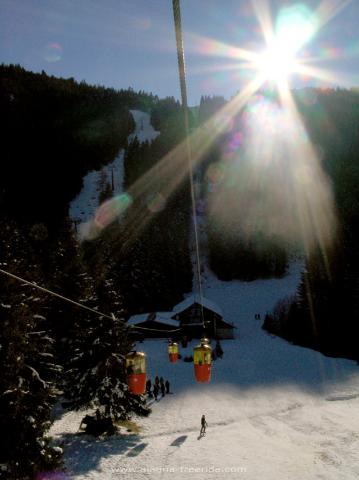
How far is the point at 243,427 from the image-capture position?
2703 centimetres

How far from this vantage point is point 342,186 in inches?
4225

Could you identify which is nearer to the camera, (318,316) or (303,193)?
(318,316)

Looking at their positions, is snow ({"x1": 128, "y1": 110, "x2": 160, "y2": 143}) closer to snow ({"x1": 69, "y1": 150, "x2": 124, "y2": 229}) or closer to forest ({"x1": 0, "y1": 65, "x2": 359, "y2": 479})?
forest ({"x1": 0, "y1": 65, "x2": 359, "y2": 479})

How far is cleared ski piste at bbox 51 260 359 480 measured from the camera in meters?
20.7

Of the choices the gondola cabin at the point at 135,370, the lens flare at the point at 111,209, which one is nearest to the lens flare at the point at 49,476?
the gondola cabin at the point at 135,370

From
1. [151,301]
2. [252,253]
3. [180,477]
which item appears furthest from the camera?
[252,253]

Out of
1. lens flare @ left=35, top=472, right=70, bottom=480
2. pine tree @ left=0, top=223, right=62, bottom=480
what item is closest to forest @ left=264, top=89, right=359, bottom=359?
lens flare @ left=35, top=472, right=70, bottom=480

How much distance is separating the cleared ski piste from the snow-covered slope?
2269 inches

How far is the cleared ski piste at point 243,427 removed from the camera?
814 inches

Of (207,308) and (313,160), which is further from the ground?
(313,160)

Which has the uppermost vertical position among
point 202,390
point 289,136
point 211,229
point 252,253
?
point 289,136

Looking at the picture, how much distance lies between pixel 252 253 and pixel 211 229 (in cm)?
1418

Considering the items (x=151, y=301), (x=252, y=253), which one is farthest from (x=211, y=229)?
(x=151, y=301)

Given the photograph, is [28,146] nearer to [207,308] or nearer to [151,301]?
[151,301]
